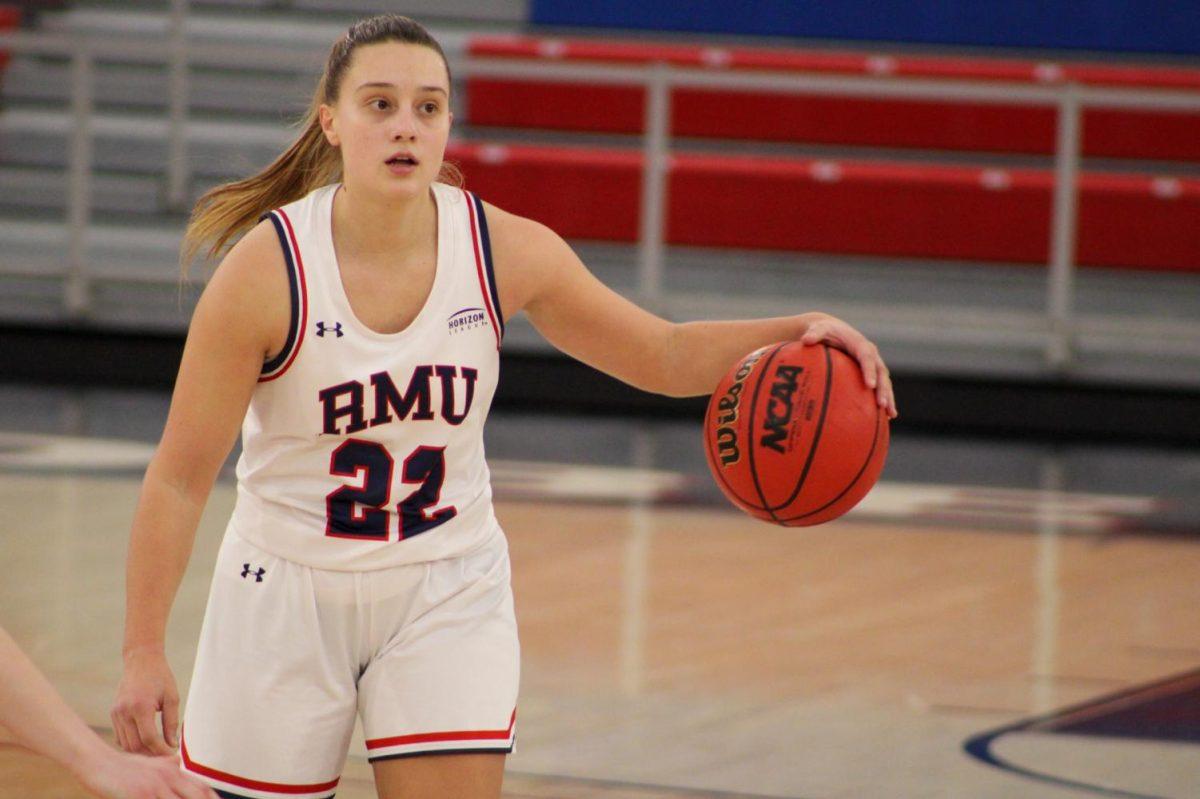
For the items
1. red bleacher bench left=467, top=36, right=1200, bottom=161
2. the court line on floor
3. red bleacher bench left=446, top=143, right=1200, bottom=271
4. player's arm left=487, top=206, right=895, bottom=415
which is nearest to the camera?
player's arm left=487, top=206, right=895, bottom=415

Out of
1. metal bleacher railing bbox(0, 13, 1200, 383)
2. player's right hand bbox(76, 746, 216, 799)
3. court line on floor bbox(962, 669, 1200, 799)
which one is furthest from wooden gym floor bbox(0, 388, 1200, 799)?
player's right hand bbox(76, 746, 216, 799)

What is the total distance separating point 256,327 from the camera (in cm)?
251

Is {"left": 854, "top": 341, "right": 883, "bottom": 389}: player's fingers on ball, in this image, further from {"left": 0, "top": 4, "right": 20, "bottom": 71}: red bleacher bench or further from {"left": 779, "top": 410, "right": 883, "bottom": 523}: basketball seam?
{"left": 0, "top": 4, "right": 20, "bottom": 71}: red bleacher bench

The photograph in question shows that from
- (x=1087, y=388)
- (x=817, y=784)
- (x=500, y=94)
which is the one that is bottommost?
(x=817, y=784)

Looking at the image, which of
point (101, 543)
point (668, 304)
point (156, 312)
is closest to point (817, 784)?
point (101, 543)

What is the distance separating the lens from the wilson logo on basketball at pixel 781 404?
2828 mm

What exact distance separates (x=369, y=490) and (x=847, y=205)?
25.8 feet

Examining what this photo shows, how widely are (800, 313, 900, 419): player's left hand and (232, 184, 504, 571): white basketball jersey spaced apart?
18.2 inches

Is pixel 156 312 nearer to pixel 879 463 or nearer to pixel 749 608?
pixel 749 608

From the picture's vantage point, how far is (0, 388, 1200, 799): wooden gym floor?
4.19 meters

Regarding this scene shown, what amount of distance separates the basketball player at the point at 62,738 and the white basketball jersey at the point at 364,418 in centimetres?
77

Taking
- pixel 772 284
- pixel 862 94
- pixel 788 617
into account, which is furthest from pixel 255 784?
pixel 772 284

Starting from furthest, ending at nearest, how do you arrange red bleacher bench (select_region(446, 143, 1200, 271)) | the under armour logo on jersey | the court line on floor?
1. red bleacher bench (select_region(446, 143, 1200, 271))
2. the court line on floor
3. the under armour logo on jersey

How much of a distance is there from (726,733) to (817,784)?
0.41 metres
